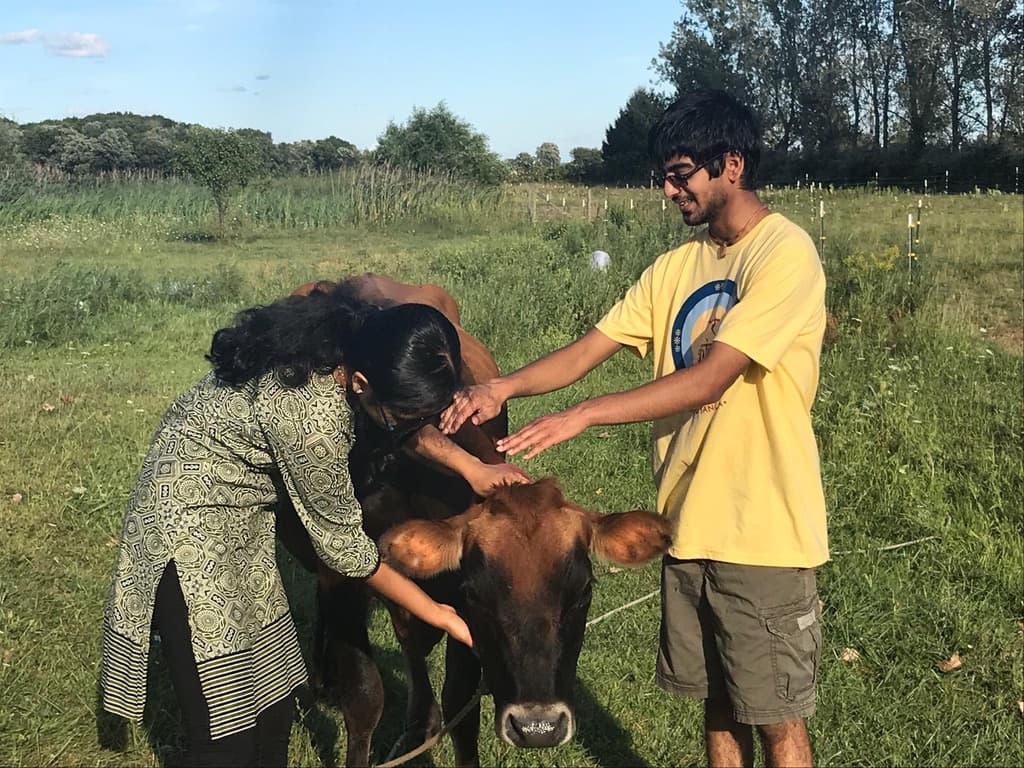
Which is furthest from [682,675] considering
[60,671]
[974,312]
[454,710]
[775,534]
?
[974,312]

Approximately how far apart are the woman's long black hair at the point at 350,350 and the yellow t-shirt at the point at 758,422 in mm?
836

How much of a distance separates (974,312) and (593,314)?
Result: 4279mm

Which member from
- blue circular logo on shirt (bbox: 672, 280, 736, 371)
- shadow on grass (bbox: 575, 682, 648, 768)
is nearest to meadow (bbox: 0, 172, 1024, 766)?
shadow on grass (bbox: 575, 682, 648, 768)

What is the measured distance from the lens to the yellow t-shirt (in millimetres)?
2908

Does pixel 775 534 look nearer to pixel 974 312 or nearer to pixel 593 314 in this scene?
pixel 593 314

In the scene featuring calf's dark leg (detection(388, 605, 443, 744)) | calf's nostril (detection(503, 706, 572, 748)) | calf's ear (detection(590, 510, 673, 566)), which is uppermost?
calf's ear (detection(590, 510, 673, 566))

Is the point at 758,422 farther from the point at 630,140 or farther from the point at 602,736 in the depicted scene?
the point at 630,140

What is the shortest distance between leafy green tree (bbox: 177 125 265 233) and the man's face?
22090 mm

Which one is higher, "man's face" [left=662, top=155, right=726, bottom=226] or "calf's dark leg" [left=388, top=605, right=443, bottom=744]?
"man's face" [left=662, top=155, right=726, bottom=226]

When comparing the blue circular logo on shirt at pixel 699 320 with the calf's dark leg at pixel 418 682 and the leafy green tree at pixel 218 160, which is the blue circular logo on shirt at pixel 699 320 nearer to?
the calf's dark leg at pixel 418 682

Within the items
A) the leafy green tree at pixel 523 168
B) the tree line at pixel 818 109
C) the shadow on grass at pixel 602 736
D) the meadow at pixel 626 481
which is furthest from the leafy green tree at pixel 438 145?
the shadow on grass at pixel 602 736

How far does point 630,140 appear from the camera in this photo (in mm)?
54594

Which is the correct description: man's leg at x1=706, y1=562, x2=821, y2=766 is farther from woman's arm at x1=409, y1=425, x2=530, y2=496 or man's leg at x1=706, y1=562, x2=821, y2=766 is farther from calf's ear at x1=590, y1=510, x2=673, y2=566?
woman's arm at x1=409, y1=425, x2=530, y2=496

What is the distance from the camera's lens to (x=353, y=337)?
289 cm
